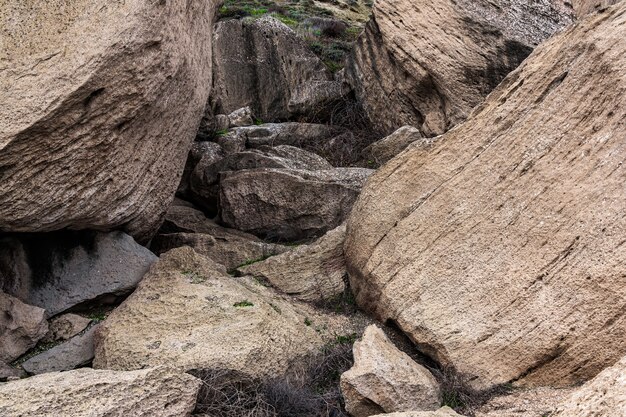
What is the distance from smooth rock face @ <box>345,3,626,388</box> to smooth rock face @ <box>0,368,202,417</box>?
232cm

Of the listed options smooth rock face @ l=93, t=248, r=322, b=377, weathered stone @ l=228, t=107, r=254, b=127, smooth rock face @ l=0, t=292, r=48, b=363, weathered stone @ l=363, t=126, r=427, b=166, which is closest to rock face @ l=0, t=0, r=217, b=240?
smooth rock face @ l=0, t=292, r=48, b=363

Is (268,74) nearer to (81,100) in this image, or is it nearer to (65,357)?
(81,100)

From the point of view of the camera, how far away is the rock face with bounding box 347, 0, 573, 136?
36.7 feet

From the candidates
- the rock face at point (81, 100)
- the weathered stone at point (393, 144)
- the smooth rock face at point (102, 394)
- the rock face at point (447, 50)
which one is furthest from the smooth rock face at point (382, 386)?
the rock face at point (447, 50)

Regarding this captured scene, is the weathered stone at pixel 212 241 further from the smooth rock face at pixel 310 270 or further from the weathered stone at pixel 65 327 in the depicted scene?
the weathered stone at pixel 65 327

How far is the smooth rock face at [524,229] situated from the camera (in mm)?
6250

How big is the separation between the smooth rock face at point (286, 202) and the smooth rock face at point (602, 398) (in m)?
5.40

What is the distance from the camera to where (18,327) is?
730cm

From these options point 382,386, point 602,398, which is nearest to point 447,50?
point 382,386

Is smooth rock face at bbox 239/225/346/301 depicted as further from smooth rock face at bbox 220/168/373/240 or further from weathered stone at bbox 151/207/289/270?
smooth rock face at bbox 220/168/373/240

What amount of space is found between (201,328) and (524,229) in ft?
9.54

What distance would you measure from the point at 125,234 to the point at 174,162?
36.5 inches

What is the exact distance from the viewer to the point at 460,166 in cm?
747

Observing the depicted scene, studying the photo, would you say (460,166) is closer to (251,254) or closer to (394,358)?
(394,358)
